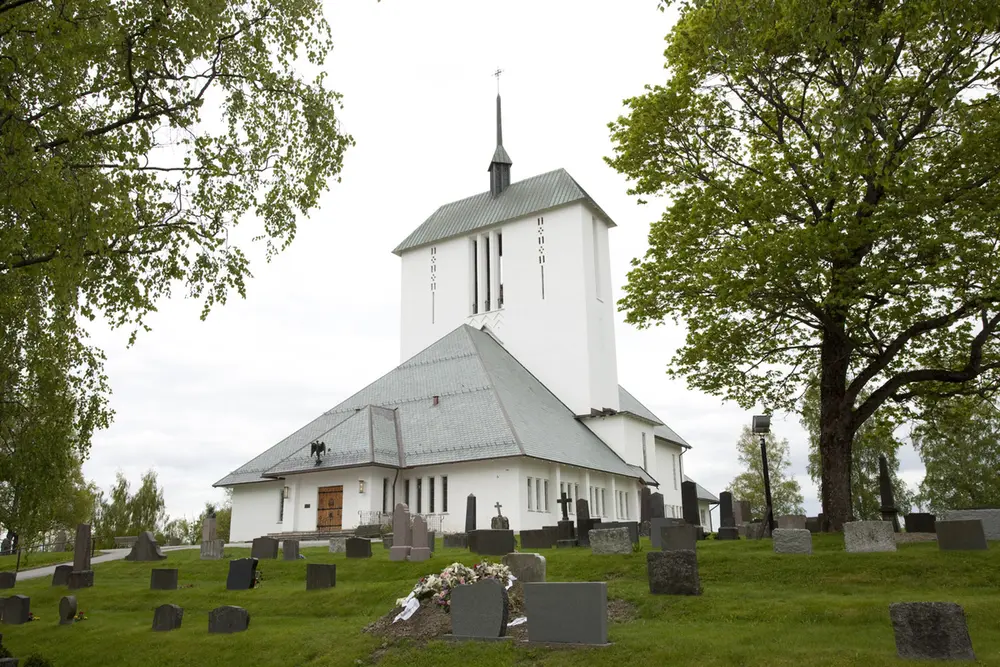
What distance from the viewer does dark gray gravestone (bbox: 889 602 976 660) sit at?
8.86 metres

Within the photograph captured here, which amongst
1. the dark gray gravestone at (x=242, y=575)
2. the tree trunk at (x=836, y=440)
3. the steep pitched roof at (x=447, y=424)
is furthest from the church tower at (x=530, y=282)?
the dark gray gravestone at (x=242, y=575)

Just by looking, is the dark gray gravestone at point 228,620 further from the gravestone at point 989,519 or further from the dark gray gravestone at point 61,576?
the gravestone at point 989,519

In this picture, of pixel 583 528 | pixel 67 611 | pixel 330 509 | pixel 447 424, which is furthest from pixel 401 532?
pixel 447 424

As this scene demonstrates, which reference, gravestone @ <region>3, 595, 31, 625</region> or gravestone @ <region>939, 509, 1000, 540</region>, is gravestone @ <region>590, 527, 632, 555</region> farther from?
gravestone @ <region>3, 595, 31, 625</region>

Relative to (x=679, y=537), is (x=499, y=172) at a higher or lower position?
higher

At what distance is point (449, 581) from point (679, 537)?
593 cm

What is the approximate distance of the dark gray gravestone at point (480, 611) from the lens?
11.6 metres

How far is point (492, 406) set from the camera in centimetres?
3281

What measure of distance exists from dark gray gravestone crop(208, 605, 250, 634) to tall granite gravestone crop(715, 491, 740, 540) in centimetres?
1345

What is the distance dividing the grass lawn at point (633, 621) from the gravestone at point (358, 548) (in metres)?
0.98

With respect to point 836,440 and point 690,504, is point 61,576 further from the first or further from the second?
point 836,440

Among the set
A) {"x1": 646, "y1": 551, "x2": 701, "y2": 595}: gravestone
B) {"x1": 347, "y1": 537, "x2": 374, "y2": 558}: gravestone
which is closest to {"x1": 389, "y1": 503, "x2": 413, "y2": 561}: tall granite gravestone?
{"x1": 347, "y1": 537, "x2": 374, "y2": 558}: gravestone

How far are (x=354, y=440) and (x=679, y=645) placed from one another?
881 inches

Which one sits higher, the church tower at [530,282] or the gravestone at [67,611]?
the church tower at [530,282]
